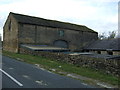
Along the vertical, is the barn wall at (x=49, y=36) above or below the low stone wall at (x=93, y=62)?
above

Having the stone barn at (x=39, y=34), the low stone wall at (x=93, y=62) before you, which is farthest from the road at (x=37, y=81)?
the stone barn at (x=39, y=34)

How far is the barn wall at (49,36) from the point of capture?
30.3 metres

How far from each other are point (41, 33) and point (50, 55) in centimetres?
1401

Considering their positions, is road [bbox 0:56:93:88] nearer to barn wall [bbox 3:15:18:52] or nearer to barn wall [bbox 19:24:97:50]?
barn wall [bbox 19:24:97:50]

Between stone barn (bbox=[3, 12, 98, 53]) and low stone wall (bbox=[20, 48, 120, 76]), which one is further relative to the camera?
stone barn (bbox=[3, 12, 98, 53])

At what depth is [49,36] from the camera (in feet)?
113

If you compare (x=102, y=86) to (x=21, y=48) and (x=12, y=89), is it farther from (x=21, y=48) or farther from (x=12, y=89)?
(x=21, y=48)

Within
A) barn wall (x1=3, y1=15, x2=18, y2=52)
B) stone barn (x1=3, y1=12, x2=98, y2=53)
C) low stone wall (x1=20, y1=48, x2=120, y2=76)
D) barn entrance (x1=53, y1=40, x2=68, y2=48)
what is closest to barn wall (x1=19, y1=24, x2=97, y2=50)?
stone barn (x1=3, y1=12, x2=98, y2=53)

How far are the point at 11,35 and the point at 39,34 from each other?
6566 millimetres

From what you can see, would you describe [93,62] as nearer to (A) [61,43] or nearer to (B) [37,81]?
(B) [37,81]

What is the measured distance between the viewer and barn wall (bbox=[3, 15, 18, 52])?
30.2 m

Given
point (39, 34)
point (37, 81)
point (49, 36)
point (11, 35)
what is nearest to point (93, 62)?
point (37, 81)

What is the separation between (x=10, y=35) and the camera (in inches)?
1314

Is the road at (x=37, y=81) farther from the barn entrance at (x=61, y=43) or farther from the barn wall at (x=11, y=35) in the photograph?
the barn entrance at (x=61, y=43)
